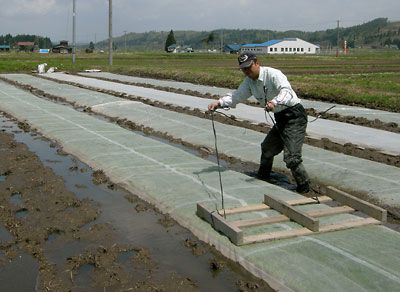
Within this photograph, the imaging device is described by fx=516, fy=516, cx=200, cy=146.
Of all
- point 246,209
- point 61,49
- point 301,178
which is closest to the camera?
point 246,209

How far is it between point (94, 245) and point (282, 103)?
261cm

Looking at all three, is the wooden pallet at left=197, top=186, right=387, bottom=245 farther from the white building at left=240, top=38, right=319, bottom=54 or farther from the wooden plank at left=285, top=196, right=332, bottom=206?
the white building at left=240, top=38, right=319, bottom=54

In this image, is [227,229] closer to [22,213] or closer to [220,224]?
[220,224]

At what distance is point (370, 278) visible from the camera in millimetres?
3951

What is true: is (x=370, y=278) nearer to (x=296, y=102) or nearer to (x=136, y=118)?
(x=296, y=102)

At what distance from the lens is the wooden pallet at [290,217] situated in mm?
4736

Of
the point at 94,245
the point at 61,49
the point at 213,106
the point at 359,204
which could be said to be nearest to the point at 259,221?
the point at 359,204

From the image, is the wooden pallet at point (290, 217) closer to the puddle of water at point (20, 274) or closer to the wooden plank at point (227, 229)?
the wooden plank at point (227, 229)

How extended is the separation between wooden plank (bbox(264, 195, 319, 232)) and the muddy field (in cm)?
93

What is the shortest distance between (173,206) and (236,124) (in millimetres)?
6254

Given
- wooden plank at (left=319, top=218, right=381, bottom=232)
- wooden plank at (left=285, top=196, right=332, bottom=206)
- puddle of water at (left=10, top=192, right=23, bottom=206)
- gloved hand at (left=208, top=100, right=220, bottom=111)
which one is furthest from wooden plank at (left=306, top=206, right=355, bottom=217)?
puddle of water at (left=10, top=192, right=23, bottom=206)

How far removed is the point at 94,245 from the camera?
496 cm

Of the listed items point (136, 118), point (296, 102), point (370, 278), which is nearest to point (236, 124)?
point (136, 118)

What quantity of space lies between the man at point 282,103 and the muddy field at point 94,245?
1728mm
